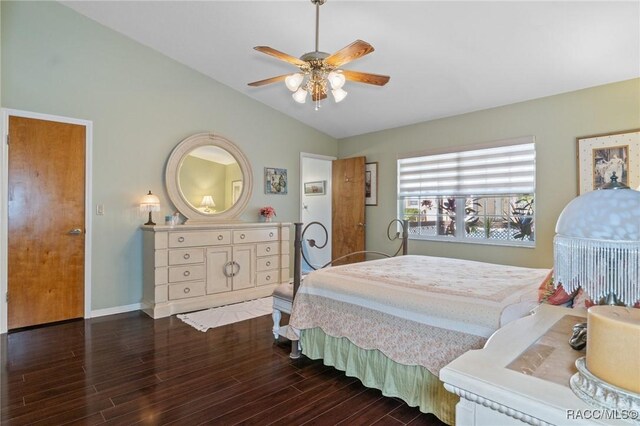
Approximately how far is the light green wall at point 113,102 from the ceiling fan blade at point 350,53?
272cm

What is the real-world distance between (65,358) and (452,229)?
449 cm

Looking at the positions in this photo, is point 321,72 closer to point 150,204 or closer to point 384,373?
point 384,373

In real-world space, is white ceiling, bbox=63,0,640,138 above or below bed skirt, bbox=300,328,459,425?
above

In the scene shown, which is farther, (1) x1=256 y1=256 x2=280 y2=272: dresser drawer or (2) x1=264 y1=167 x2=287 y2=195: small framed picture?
(2) x1=264 y1=167 x2=287 y2=195: small framed picture

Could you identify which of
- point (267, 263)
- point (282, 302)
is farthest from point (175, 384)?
point (267, 263)

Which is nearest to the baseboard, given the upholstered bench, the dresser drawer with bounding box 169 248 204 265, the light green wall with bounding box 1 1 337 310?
the light green wall with bounding box 1 1 337 310

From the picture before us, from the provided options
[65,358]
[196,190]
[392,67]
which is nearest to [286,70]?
[392,67]

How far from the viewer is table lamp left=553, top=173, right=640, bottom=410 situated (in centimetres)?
69

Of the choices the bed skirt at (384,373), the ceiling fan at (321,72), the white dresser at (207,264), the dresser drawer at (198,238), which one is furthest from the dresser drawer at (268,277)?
the ceiling fan at (321,72)

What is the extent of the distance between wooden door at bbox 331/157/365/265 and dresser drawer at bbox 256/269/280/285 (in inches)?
50.8

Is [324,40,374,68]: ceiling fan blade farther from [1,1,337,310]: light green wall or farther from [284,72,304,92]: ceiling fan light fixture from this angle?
[1,1,337,310]: light green wall

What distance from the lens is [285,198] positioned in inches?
223

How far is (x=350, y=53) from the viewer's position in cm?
243

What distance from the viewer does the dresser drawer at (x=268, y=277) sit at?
4.80 meters
